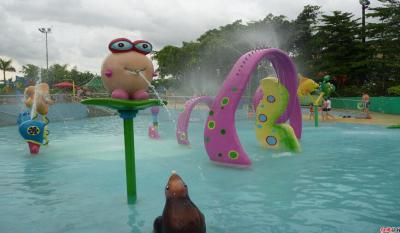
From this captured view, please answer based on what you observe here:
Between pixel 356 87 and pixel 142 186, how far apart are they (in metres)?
33.1

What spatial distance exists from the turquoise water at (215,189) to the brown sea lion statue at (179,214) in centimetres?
83

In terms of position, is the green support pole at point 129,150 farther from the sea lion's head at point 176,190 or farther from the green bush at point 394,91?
the green bush at point 394,91

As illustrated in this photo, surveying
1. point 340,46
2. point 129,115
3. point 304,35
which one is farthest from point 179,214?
point 304,35

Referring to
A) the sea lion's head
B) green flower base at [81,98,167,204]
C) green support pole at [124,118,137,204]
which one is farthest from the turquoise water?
the sea lion's head

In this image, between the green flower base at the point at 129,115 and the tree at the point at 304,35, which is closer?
the green flower base at the point at 129,115

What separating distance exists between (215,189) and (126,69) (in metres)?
2.83

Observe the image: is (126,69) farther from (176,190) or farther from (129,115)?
(176,190)

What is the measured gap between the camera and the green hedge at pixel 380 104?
88.5 feet

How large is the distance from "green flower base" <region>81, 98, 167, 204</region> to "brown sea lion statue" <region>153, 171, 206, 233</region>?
185 centimetres

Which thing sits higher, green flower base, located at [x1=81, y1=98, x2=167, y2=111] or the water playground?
green flower base, located at [x1=81, y1=98, x2=167, y2=111]

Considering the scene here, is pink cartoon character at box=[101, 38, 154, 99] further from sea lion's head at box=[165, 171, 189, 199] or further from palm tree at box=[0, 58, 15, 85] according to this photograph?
palm tree at box=[0, 58, 15, 85]

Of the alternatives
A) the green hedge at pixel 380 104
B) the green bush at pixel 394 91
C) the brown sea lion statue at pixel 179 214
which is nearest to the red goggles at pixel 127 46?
the brown sea lion statue at pixel 179 214

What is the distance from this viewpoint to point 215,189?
7.12 m

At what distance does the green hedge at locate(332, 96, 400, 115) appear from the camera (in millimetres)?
26972
